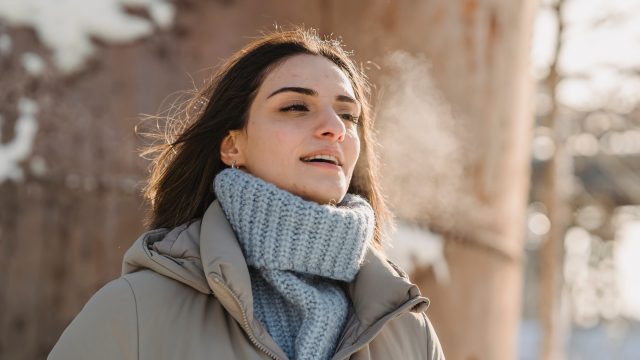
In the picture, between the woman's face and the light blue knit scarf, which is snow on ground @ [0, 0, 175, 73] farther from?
the light blue knit scarf

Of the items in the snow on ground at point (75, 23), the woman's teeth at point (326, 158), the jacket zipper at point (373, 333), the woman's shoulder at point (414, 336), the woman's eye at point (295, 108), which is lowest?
the woman's shoulder at point (414, 336)

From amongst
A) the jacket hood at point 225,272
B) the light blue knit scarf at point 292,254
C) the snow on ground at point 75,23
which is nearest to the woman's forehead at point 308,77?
the light blue knit scarf at point 292,254

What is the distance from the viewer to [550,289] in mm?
5602

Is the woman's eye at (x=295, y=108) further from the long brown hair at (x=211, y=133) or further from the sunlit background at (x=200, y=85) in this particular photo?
the sunlit background at (x=200, y=85)

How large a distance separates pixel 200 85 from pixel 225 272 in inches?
50.9

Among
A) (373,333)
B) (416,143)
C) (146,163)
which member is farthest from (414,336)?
(146,163)

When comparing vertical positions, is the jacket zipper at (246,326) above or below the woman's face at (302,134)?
below

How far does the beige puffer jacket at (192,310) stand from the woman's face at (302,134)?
262mm

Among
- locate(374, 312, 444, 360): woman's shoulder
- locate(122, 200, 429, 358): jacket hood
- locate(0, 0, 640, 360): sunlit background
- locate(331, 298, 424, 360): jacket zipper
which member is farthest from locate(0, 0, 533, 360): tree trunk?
locate(331, 298, 424, 360): jacket zipper

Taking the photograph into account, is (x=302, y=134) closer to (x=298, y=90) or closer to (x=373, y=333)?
(x=298, y=90)

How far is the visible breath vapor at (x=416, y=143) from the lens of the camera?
2707 mm

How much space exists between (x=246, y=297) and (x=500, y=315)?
2.19 metres

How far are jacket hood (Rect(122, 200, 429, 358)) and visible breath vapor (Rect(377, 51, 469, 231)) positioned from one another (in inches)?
39.9

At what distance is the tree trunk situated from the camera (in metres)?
2.10
